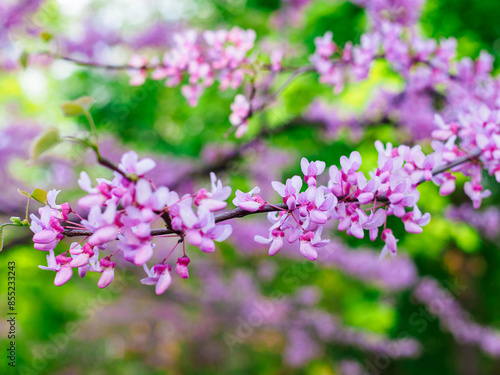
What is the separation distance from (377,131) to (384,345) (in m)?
3.44

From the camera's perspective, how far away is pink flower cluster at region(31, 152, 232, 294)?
2.59ft

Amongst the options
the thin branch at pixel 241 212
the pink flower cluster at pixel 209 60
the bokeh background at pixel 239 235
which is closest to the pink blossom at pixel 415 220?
the thin branch at pixel 241 212

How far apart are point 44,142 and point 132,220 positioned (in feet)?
0.74

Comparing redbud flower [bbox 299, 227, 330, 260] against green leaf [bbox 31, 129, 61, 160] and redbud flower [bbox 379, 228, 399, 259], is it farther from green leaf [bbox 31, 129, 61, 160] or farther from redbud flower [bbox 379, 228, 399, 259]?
green leaf [bbox 31, 129, 61, 160]

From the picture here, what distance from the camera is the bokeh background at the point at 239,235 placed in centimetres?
A: 364

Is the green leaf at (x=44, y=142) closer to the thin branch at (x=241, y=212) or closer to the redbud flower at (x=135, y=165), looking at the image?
the redbud flower at (x=135, y=165)

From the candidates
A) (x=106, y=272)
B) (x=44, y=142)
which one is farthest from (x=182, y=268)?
(x=44, y=142)

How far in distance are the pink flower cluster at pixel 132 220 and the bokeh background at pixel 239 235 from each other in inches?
48.5

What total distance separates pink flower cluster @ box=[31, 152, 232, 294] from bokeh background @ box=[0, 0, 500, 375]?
4.04ft

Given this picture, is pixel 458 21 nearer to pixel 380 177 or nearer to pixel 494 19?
pixel 494 19

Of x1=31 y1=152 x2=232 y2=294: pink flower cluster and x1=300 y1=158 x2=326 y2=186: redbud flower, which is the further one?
x1=300 y1=158 x2=326 y2=186: redbud flower

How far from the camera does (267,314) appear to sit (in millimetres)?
5941

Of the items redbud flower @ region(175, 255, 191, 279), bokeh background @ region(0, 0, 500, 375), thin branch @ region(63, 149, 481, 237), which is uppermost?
thin branch @ region(63, 149, 481, 237)

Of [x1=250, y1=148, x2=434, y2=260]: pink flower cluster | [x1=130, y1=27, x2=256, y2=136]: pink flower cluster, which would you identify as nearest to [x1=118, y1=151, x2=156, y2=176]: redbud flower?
[x1=250, y1=148, x2=434, y2=260]: pink flower cluster
